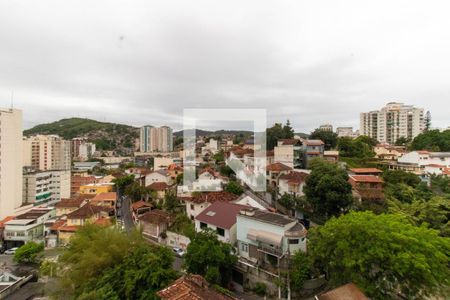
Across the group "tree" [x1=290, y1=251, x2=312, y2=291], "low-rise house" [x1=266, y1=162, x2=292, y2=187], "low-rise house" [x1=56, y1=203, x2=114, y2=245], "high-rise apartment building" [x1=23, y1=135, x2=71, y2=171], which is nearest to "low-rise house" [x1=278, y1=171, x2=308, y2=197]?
"low-rise house" [x1=266, y1=162, x2=292, y2=187]

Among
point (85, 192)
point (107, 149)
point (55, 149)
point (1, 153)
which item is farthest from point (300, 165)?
point (107, 149)

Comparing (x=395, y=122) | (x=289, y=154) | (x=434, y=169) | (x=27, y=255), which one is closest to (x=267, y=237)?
(x=289, y=154)

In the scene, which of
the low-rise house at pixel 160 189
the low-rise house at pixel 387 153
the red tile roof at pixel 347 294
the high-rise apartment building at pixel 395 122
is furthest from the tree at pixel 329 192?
the high-rise apartment building at pixel 395 122

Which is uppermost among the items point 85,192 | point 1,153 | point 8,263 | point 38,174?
point 1,153

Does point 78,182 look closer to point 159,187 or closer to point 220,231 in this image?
point 159,187

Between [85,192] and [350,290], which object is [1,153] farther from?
[350,290]
